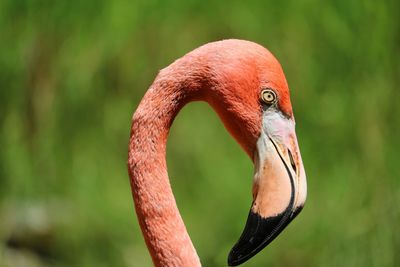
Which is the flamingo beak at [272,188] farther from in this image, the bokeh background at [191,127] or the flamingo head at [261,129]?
the bokeh background at [191,127]

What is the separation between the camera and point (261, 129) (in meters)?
2.20

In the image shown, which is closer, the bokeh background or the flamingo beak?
the flamingo beak

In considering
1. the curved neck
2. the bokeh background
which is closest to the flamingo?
the curved neck

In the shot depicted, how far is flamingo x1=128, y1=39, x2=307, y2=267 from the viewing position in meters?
2.14

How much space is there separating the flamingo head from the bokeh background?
2814mm

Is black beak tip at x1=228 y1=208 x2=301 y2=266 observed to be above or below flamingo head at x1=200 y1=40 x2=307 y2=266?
below

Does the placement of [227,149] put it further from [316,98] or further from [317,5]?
[317,5]

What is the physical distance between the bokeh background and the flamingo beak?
2.82m

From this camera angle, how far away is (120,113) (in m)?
5.39

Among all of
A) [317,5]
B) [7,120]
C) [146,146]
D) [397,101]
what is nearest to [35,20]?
[7,120]

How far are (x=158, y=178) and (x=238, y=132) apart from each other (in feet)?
0.80

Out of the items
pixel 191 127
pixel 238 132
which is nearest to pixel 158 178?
pixel 238 132

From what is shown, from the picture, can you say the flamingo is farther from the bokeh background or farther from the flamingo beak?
the bokeh background

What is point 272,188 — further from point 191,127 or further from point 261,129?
point 191,127
